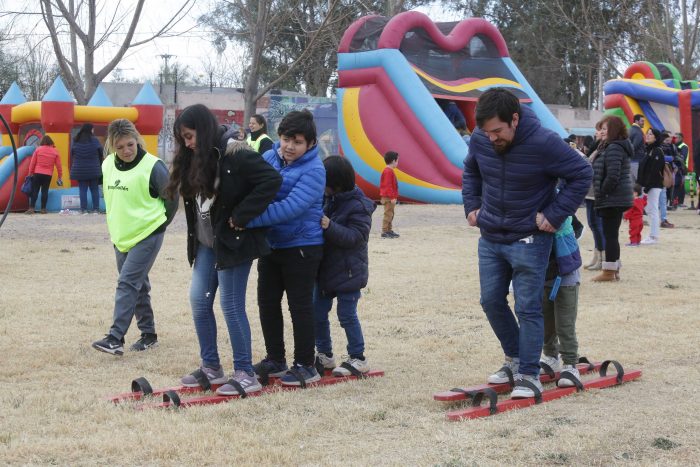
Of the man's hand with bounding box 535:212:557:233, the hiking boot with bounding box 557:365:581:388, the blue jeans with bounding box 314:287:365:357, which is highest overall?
the man's hand with bounding box 535:212:557:233

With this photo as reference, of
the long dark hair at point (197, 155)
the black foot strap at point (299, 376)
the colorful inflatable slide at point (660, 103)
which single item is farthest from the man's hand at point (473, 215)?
the colorful inflatable slide at point (660, 103)

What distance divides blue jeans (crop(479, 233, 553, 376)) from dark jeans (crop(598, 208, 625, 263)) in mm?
4891

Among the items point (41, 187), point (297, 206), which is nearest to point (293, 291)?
point (297, 206)

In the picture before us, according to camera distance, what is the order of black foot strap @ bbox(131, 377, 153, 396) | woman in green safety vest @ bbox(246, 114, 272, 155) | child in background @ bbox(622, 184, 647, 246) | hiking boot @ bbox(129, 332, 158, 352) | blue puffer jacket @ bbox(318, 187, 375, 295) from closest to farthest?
1. black foot strap @ bbox(131, 377, 153, 396)
2. blue puffer jacket @ bbox(318, 187, 375, 295)
3. hiking boot @ bbox(129, 332, 158, 352)
4. woman in green safety vest @ bbox(246, 114, 272, 155)
5. child in background @ bbox(622, 184, 647, 246)

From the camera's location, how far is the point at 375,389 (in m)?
5.79

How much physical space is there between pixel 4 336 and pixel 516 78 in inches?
730

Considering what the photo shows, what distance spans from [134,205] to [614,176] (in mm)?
4990

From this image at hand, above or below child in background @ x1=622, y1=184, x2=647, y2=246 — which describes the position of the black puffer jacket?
above

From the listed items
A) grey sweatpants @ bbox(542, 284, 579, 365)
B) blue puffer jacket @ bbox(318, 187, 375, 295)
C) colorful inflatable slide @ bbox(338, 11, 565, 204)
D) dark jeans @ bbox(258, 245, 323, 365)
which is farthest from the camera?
colorful inflatable slide @ bbox(338, 11, 565, 204)

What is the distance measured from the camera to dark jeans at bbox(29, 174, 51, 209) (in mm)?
18938

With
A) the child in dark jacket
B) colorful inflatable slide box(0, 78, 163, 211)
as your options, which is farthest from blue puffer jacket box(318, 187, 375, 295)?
colorful inflatable slide box(0, 78, 163, 211)

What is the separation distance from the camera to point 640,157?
15812mm

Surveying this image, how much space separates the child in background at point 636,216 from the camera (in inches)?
516

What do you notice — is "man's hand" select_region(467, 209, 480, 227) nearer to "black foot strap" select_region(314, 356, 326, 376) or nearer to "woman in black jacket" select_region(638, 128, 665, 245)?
"black foot strap" select_region(314, 356, 326, 376)
